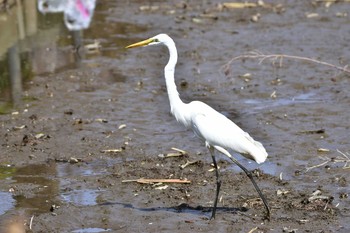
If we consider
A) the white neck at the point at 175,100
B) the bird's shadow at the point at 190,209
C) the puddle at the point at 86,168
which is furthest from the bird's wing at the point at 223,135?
the puddle at the point at 86,168

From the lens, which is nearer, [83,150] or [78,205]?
[78,205]

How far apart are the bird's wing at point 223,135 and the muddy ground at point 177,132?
0.58 metres

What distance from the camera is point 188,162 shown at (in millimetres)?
9156

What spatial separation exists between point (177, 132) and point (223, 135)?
2807 mm

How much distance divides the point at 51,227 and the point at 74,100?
4600 mm

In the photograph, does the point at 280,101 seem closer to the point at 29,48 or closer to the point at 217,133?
the point at 217,133

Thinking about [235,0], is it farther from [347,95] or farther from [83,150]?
[83,150]

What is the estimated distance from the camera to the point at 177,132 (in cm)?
1045

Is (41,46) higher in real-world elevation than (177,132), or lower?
lower

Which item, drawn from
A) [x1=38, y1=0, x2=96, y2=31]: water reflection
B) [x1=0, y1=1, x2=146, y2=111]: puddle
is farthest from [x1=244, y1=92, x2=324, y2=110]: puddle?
[x1=38, y1=0, x2=96, y2=31]: water reflection

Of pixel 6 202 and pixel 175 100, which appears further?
pixel 6 202

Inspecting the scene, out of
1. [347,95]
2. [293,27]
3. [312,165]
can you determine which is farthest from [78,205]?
[293,27]

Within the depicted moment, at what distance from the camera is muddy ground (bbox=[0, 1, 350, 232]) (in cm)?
779

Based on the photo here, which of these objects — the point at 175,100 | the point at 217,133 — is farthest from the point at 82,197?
the point at 217,133
